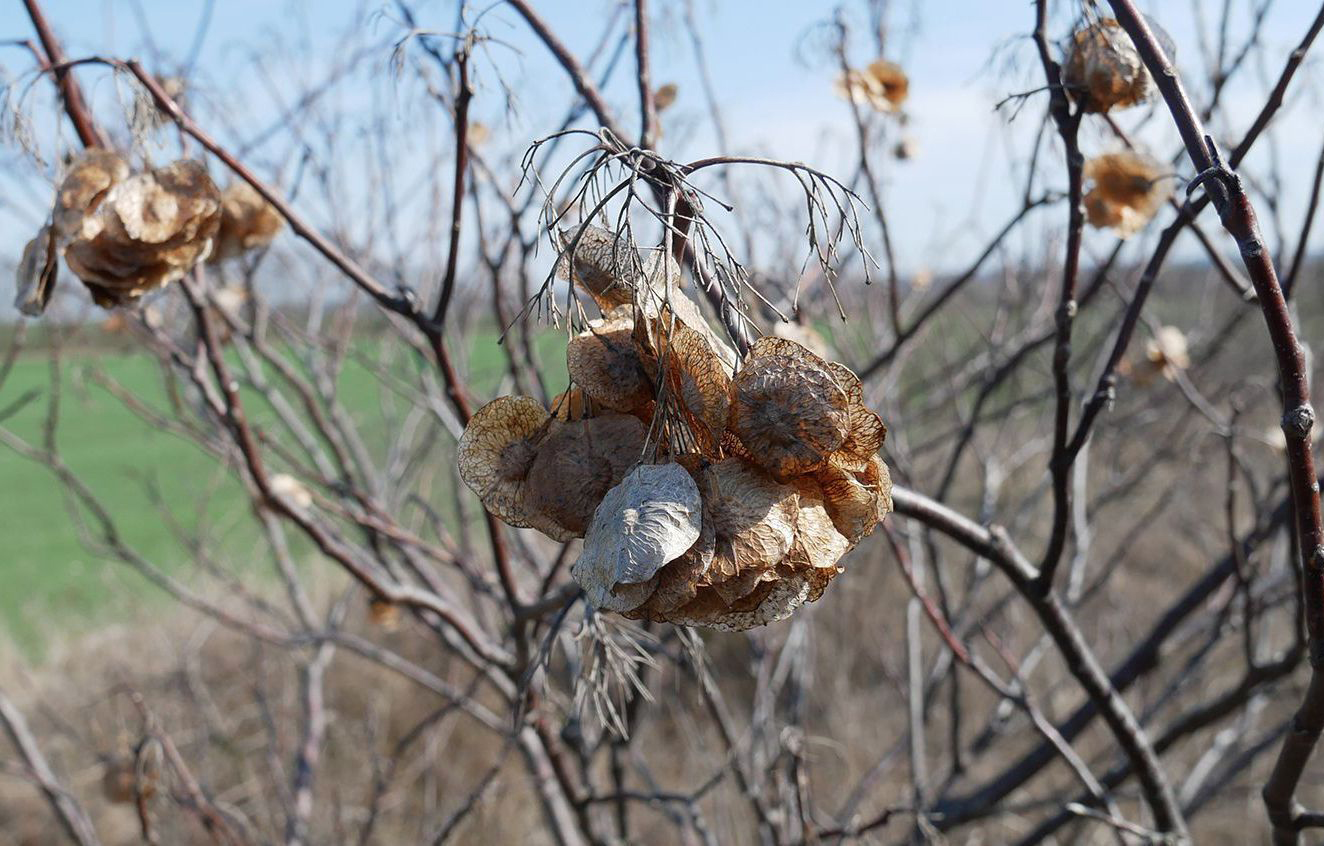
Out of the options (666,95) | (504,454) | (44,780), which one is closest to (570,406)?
(504,454)

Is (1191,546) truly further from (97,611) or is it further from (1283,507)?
(97,611)

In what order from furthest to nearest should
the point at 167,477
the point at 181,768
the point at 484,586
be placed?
1. the point at 167,477
2. the point at 484,586
3. the point at 181,768

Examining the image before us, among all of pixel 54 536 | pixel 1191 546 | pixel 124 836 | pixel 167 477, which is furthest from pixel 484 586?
pixel 167 477


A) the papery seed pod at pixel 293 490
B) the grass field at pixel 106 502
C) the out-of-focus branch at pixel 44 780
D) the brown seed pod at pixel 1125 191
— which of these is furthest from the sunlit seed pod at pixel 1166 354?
the grass field at pixel 106 502

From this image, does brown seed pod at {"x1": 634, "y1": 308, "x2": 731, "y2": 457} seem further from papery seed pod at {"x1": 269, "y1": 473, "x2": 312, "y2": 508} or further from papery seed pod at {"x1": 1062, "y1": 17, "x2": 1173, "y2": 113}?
papery seed pod at {"x1": 269, "y1": 473, "x2": 312, "y2": 508}

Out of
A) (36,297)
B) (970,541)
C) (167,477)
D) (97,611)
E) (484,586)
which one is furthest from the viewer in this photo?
(167,477)

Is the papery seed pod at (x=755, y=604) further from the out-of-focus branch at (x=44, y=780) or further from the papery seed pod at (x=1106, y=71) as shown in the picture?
the out-of-focus branch at (x=44, y=780)
